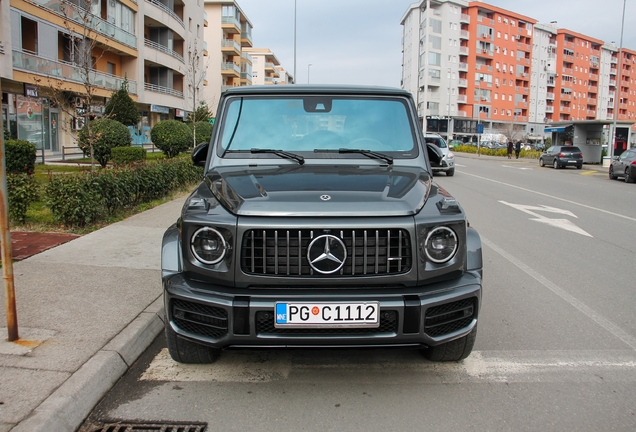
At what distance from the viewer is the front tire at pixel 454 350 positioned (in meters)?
3.47

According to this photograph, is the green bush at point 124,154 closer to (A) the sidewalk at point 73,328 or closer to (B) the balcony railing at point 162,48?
(A) the sidewalk at point 73,328

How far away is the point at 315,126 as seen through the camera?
4277 millimetres

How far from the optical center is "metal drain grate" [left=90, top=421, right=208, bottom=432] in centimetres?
290

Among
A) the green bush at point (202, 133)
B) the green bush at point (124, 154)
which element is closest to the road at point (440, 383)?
the green bush at point (124, 154)

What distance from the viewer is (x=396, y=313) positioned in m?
2.96

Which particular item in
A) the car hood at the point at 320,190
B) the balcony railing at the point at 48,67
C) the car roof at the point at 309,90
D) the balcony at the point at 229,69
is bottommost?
the car hood at the point at 320,190

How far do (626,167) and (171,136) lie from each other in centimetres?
1993

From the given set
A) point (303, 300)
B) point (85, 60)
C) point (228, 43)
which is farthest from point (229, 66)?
point (303, 300)

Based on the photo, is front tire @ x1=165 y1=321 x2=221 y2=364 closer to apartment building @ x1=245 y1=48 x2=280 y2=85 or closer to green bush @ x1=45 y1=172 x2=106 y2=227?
green bush @ x1=45 y1=172 x2=106 y2=227

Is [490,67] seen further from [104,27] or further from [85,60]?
[85,60]

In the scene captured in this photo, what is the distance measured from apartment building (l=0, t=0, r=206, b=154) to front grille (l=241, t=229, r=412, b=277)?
10885 mm

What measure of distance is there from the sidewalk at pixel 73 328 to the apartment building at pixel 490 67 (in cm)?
7652

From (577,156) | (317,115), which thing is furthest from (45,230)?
(577,156)

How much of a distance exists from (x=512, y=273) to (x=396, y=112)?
3.10 metres
